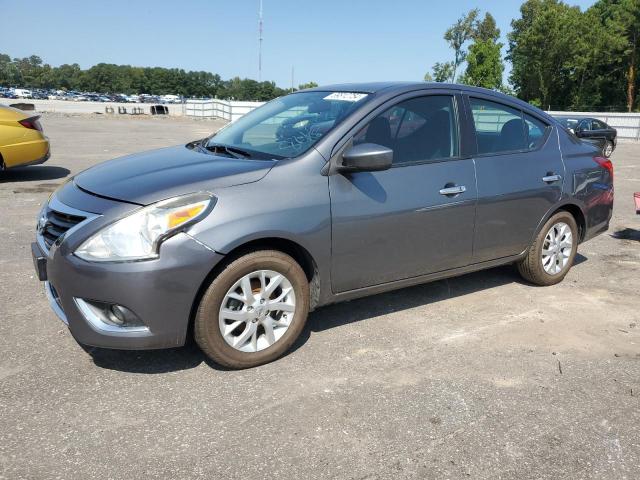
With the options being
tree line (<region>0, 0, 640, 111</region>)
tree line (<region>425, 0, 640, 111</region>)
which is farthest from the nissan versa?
tree line (<region>425, 0, 640, 111</region>)

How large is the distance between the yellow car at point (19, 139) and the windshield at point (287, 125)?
6589 millimetres

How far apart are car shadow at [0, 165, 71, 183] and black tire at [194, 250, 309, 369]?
8.39m

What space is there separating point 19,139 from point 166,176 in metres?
7.60

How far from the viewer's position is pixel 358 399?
309 centimetres

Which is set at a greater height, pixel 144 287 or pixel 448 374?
pixel 144 287

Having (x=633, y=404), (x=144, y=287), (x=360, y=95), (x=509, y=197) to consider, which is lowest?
(x=633, y=404)

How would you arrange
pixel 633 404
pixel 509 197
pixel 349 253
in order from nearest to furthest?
pixel 633 404 < pixel 349 253 < pixel 509 197

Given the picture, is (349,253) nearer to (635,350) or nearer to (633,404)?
(633,404)

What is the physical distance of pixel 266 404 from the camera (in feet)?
9.87

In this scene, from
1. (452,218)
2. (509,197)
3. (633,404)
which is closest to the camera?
(633,404)

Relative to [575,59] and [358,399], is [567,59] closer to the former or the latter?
[575,59]

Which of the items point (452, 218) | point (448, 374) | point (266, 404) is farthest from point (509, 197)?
point (266, 404)

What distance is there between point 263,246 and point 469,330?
1736 mm

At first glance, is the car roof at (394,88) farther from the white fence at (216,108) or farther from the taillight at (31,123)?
the white fence at (216,108)
